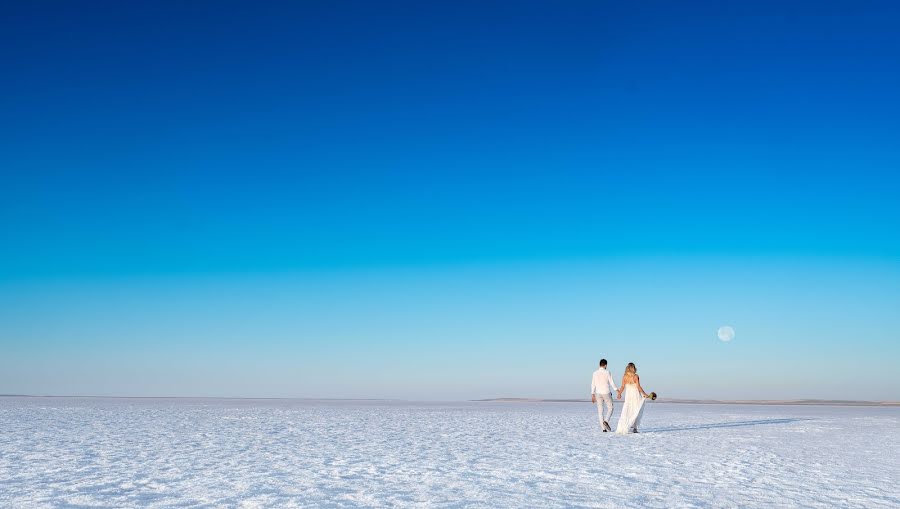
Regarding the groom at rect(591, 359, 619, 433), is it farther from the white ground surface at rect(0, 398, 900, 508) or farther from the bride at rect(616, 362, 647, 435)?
the white ground surface at rect(0, 398, 900, 508)

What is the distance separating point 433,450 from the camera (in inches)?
503

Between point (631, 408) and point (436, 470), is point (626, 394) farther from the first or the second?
point (436, 470)

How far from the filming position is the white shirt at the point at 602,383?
16.9 meters

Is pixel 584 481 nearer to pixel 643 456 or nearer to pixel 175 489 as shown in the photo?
pixel 643 456

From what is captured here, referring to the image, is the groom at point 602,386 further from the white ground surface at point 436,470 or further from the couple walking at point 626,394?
the white ground surface at point 436,470

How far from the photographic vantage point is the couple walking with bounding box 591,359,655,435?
16.3 m

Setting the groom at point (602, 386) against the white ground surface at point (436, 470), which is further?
the groom at point (602, 386)

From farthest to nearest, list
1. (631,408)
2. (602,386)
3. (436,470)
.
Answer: (602,386), (631,408), (436,470)

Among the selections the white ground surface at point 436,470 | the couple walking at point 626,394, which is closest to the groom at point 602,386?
the couple walking at point 626,394

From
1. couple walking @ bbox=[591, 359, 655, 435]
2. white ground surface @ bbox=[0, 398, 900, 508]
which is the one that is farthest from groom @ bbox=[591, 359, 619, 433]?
white ground surface @ bbox=[0, 398, 900, 508]

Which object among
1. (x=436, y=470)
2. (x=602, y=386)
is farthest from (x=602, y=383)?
(x=436, y=470)

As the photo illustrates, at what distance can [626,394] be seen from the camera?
54.6ft

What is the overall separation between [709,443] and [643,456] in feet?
12.1

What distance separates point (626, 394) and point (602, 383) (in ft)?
1.88
